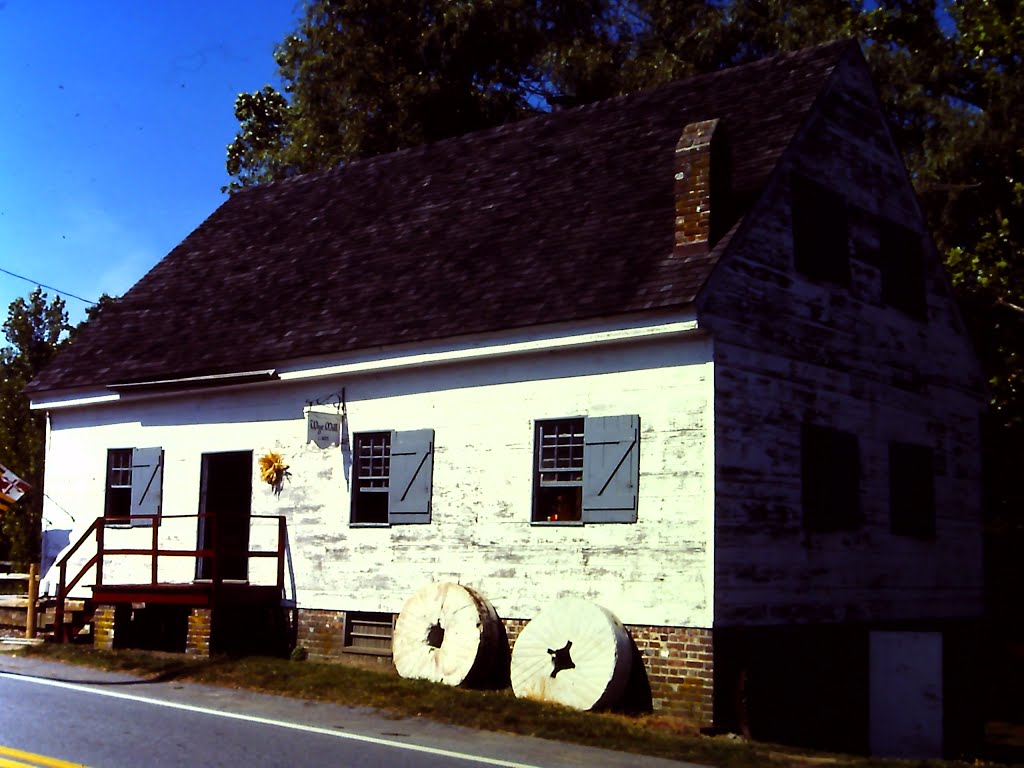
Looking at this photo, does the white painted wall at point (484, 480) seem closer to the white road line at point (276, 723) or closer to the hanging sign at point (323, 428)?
the hanging sign at point (323, 428)

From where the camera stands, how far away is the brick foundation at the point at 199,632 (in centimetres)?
1852

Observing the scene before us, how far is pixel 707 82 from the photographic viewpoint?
2002 cm

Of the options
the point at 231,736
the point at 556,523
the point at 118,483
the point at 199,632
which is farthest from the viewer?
the point at 118,483

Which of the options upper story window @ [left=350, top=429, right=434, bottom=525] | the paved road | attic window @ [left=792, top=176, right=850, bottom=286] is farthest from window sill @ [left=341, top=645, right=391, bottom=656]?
attic window @ [left=792, top=176, right=850, bottom=286]

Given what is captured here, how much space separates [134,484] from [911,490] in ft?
38.1

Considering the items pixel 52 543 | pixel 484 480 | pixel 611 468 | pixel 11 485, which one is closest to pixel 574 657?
pixel 611 468

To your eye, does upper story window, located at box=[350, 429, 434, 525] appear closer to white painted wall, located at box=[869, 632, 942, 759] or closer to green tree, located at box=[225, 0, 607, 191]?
white painted wall, located at box=[869, 632, 942, 759]

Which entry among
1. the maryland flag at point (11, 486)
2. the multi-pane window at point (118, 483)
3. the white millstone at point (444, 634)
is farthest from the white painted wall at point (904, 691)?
the maryland flag at point (11, 486)

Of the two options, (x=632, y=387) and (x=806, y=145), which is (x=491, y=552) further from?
(x=806, y=145)

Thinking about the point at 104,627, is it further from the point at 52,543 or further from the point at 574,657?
the point at 574,657

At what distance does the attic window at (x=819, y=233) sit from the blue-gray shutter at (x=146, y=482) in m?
10.2

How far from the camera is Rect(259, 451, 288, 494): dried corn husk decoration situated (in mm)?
19297

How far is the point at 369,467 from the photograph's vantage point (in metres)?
18.5

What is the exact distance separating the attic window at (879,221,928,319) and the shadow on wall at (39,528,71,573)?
1335 centimetres
